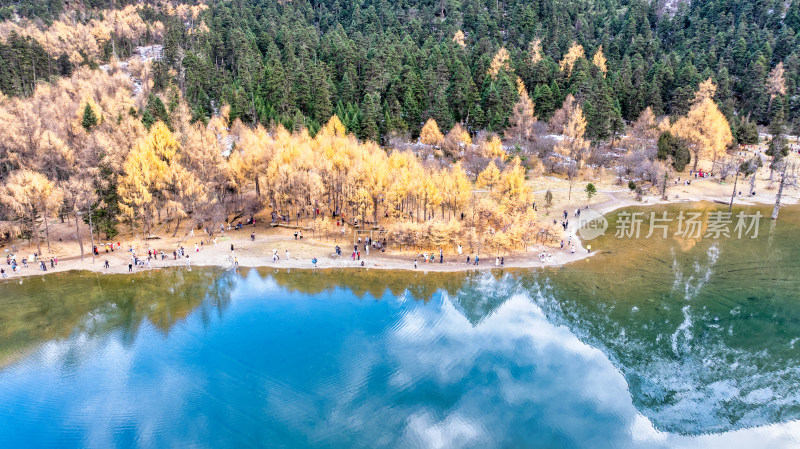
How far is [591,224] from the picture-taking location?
58.0 m

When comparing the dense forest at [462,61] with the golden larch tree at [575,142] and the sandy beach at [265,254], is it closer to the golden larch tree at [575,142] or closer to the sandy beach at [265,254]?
the golden larch tree at [575,142]

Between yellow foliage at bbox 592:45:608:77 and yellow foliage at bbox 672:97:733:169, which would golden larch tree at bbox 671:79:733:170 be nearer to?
yellow foliage at bbox 672:97:733:169

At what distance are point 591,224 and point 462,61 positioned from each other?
5291cm

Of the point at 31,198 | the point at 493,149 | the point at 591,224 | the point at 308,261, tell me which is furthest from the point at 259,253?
the point at 493,149

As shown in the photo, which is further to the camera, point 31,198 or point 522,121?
point 522,121

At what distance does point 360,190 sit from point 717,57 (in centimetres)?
9513

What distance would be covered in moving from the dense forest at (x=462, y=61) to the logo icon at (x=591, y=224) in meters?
25.2

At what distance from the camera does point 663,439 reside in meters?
25.8

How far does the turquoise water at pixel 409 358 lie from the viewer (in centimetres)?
2633

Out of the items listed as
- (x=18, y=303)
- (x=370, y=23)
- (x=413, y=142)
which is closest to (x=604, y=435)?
(x=18, y=303)

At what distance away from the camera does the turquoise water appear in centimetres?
2633

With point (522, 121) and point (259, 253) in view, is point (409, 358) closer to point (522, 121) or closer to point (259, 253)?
point (259, 253)

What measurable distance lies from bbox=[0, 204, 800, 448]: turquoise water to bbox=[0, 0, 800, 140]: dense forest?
3795 cm

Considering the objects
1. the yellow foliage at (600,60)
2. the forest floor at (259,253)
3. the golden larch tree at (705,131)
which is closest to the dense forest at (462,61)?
the yellow foliage at (600,60)
